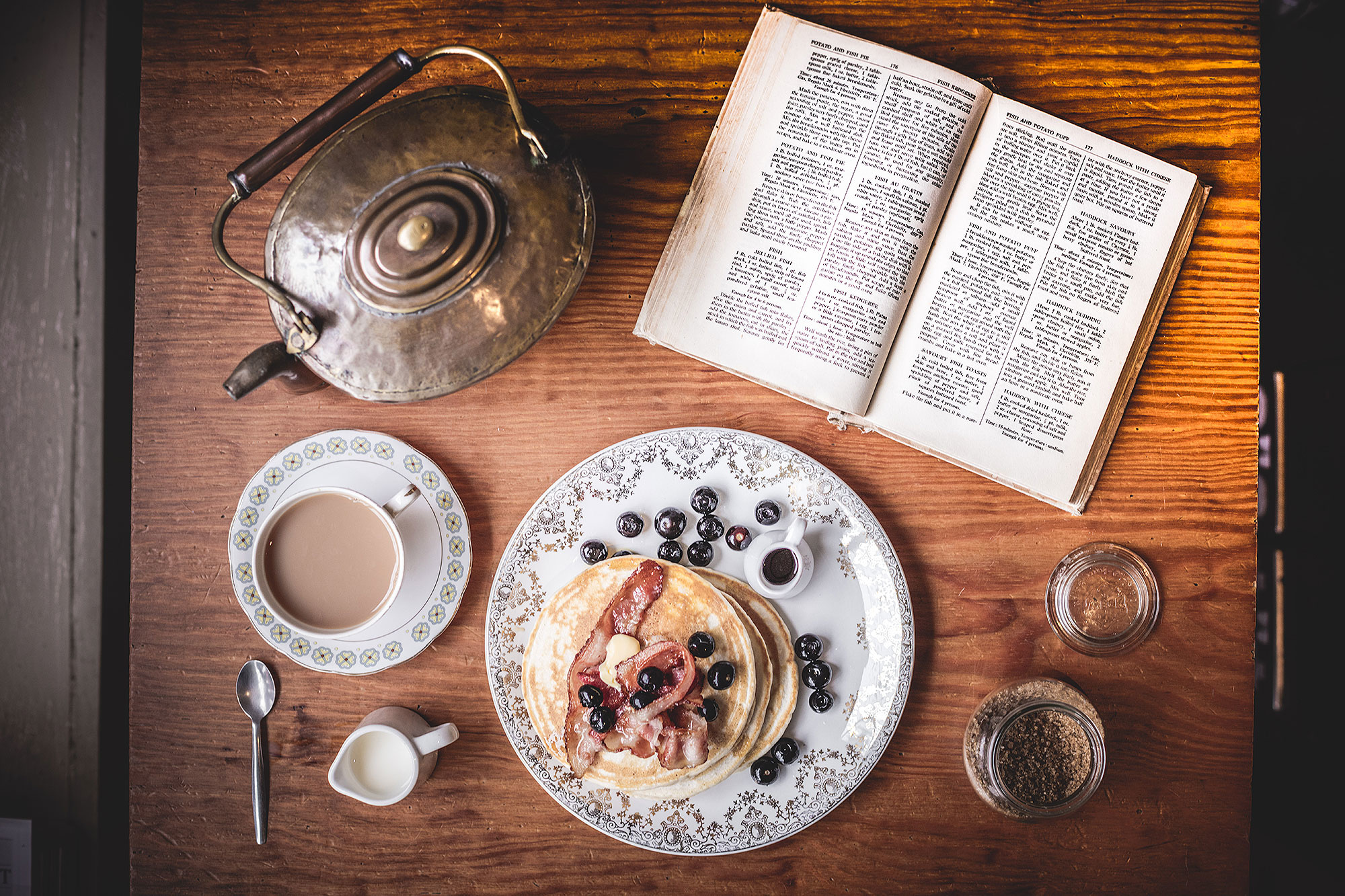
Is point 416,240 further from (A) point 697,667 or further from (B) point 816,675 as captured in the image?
(B) point 816,675

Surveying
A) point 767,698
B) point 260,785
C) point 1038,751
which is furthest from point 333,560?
point 1038,751

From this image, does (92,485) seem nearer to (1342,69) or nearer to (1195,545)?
(1195,545)

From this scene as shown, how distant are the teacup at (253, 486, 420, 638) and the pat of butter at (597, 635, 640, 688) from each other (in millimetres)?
418

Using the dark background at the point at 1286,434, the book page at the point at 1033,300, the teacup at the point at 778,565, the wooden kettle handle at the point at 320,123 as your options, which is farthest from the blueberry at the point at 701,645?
the dark background at the point at 1286,434

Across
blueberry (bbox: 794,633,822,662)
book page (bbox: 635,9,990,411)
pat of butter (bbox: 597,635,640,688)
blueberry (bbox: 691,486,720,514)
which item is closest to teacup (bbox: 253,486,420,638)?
pat of butter (bbox: 597,635,640,688)

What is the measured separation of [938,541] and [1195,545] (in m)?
0.52

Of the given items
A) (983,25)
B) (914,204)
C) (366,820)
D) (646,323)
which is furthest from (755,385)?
(366,820)

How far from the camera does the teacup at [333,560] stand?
4.43ft

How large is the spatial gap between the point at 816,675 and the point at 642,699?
352 millimetres

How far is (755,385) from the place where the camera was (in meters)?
1.48

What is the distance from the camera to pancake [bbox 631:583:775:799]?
1.41 metres

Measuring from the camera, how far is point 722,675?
1379 mm

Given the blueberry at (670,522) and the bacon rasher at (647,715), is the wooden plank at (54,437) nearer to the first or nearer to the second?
the bacon rasher at (647,715)

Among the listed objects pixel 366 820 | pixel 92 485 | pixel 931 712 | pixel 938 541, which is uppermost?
pixel 938 541
